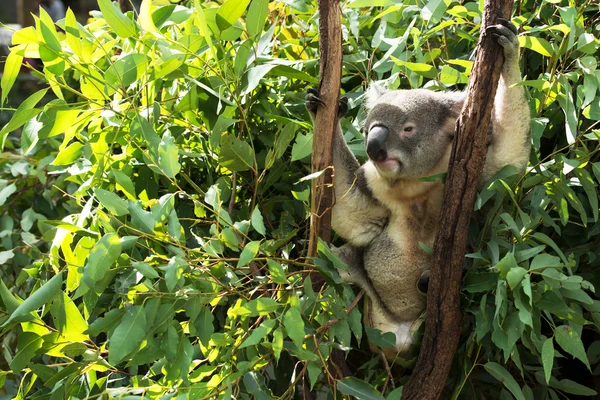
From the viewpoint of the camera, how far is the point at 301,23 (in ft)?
7.68

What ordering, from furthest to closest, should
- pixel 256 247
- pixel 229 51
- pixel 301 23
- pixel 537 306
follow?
pixel 301 23
pixel 229 51
pixel 537 306
pixel 256 247

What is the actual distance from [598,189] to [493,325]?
0.63 metres

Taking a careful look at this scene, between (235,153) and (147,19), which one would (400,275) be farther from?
(147,19)

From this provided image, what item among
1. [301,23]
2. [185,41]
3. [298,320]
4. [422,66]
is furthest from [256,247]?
[301,23]

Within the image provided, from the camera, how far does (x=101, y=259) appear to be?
1458 mm

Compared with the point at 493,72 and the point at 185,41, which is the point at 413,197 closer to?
the point at 493,72

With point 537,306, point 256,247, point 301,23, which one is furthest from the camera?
point 301,23

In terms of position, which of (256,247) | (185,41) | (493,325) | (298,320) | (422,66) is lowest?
(493,325)

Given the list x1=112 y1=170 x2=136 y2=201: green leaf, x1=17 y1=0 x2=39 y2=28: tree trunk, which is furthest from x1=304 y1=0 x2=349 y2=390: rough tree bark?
x1=17 y1=0 x2=39 y2=28: tree trunk

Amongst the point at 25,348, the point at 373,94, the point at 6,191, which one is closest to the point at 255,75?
the point at 373,94

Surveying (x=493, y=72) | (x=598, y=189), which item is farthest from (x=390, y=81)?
(x=598, y=189)

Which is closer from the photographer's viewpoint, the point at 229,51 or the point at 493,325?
the point at 493,325

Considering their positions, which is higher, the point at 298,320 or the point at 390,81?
the point at 390,81

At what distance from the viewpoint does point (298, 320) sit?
4.93 feet
